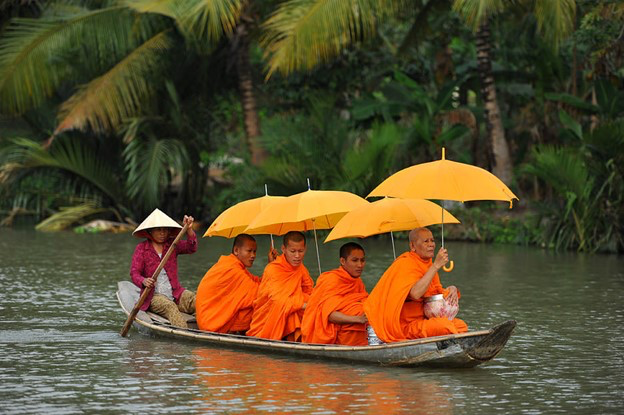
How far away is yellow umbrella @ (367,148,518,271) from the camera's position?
11.2 m

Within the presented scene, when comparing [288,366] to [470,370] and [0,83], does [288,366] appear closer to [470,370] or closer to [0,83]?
[470,370]

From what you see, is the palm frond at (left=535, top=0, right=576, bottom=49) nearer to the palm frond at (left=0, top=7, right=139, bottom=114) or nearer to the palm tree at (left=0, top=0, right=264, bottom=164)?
the palm tree at (left=0, top=0, right=264, bottom=164)

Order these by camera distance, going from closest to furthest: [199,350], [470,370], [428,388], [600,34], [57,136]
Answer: [428,388] < [470,370] < [199,350] < [600,34] < [57,136]

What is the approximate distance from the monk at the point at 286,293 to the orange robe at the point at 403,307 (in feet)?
3.86

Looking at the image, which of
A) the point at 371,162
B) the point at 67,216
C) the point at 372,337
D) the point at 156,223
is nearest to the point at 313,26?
the point at 371,162

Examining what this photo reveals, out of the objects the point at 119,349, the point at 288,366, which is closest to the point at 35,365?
the point at 119,349

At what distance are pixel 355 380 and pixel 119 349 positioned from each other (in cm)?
306

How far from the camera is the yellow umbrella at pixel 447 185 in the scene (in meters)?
11.2

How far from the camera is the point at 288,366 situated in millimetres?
11812

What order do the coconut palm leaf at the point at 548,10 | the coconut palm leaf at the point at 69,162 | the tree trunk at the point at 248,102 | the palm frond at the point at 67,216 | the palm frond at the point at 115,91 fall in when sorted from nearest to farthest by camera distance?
the coconut palm leaf at the point at 548,10 → the palm frond at the point at 115,91 → the coconut palm leaf at the point at 69,162 → the palm frond at the point at 67,216 → the tree trunk at the point at 248,102

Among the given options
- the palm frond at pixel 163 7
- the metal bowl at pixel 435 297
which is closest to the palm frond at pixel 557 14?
the palm frond at pixel 163 7

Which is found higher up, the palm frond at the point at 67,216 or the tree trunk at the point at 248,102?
the tree trunk at the point at 248,102

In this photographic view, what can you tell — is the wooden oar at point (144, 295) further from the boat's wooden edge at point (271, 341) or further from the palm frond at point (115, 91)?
the palm frond at point (115, 91)

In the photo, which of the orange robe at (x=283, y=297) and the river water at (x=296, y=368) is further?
the orange robe at (x=283, y=297)
